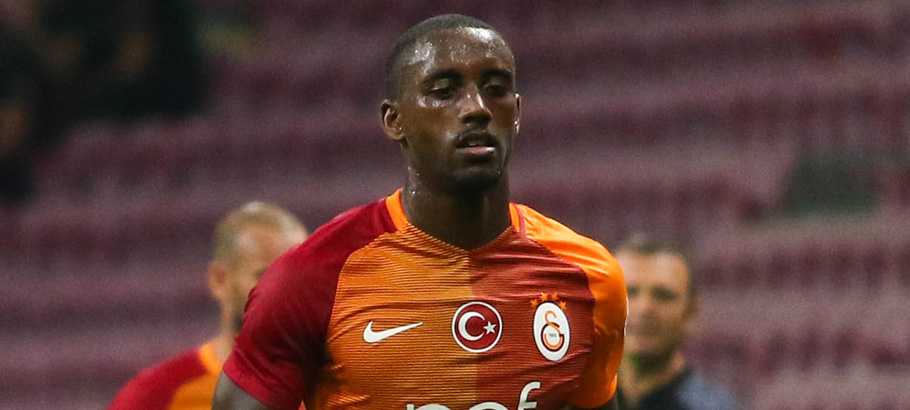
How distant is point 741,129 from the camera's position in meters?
8.34

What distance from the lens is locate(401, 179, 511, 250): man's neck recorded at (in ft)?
9.27

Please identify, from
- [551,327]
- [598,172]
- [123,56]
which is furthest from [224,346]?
[123,56]

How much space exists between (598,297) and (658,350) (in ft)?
5.55

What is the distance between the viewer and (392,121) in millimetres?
2830

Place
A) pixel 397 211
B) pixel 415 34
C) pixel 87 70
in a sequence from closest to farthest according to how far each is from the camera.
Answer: pixel 415 34 < pixel 397 211 < pixel 87 70

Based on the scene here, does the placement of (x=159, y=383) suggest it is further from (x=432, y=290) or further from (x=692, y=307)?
(x=692, y=307)

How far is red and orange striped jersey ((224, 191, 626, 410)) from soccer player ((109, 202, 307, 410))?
1323 millimetres

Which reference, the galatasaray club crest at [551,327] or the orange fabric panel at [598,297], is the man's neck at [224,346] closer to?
the orange fabric panel at [598,297]

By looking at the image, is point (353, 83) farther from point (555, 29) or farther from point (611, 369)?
point (611, 369)

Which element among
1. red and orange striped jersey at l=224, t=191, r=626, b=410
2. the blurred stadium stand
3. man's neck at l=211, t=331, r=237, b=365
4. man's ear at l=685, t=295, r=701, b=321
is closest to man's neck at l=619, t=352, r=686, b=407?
man's ear at l=685, t=295, r=701, b=321

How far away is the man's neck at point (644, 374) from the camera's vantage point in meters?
4.58

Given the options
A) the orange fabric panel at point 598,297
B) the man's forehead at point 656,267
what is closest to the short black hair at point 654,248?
the man's forehead at point 656,267

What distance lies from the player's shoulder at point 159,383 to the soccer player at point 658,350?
1.25 m

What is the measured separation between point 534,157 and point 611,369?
5.82m
